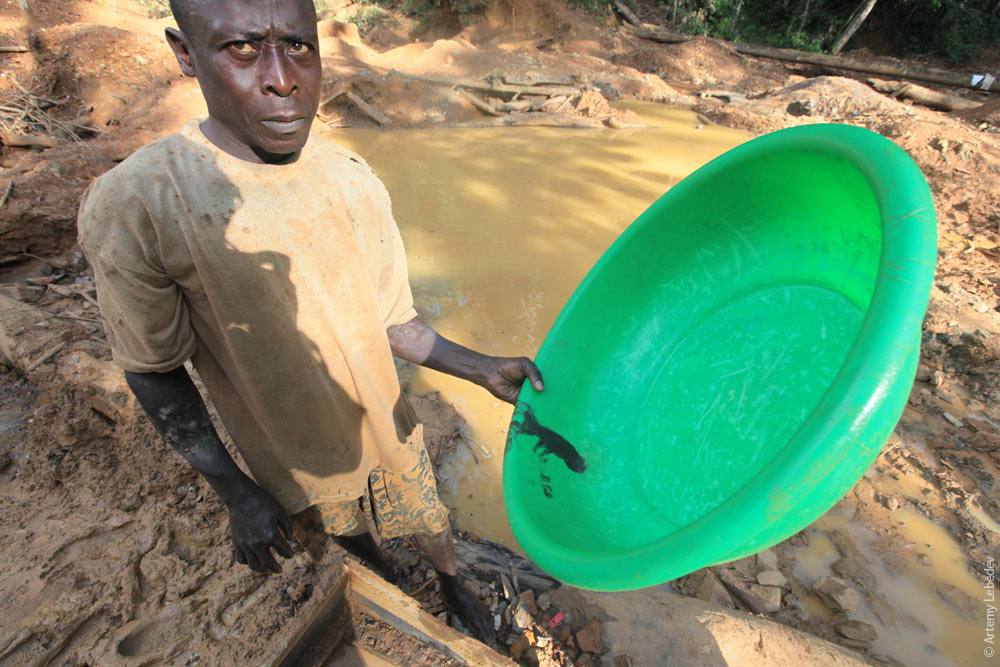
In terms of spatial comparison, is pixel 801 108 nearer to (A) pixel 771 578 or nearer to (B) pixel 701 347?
(B) pixel 701 347

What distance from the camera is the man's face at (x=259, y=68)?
2.81 ft

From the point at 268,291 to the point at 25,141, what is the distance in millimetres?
7123

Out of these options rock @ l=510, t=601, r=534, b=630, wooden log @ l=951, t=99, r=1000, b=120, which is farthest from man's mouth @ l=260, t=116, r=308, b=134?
wooden log @ l=951, t=99, r=1000, b=120

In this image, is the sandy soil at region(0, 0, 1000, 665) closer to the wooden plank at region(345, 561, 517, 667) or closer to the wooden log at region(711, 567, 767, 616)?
the wooden log at region(711, 567, 767, 616)

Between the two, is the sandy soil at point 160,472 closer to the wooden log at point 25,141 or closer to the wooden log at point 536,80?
the wooden log at point 25,141

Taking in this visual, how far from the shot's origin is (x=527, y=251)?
16.5 ft

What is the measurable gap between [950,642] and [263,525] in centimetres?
281

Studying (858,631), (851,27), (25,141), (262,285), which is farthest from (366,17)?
(858,631)

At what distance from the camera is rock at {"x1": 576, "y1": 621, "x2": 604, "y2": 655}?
1.68m

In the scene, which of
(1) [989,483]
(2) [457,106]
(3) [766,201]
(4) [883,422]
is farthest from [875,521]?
(2) [457,106]

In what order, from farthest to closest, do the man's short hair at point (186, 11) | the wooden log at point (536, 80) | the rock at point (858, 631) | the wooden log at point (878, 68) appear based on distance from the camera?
1. the wooden log at point (878, 68)
2. the wooden log at point (536, 80)
3. the rock at point (858, 631)
4. the man's short hair at point (186, 11)

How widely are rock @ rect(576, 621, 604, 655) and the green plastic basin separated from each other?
0.47 m

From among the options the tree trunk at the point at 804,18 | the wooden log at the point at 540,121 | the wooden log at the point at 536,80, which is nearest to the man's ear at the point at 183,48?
the wooden log at the point at 540,121

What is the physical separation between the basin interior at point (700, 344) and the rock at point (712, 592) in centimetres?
79
